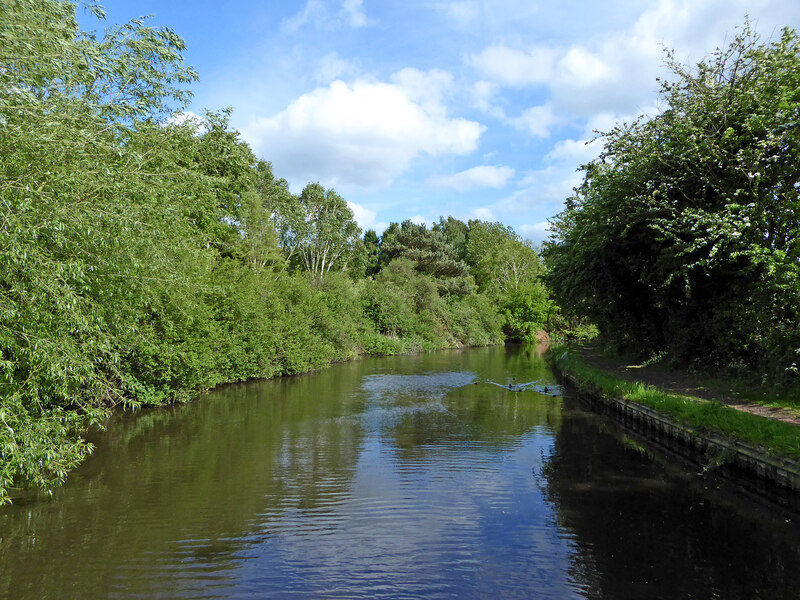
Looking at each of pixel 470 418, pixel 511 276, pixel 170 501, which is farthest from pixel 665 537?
pixel 511 276

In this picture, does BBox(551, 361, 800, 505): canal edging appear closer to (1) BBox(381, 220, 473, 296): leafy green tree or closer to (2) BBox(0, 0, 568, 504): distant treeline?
(2) BBox(0, 0, 568, 504): distant treeline

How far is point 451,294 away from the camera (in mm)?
58344

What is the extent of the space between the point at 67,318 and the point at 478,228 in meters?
75.7

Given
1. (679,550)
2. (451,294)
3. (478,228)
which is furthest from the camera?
(478,228)

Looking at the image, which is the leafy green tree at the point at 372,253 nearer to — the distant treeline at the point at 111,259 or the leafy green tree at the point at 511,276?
the leafy green tree at the point at 511,276

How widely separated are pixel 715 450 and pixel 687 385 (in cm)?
613

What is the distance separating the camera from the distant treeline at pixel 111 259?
266 inches

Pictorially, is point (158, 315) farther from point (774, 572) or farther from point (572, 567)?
point (774, 572)

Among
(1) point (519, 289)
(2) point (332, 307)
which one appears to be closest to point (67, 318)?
(2) point (332, 307)

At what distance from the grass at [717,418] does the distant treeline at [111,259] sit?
36.5 ft

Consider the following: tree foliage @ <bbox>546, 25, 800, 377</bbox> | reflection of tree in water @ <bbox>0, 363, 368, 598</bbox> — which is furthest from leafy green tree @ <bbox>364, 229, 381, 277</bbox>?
reflection of tree in water @ <bbox>0, 363, 368, 598</bbox>

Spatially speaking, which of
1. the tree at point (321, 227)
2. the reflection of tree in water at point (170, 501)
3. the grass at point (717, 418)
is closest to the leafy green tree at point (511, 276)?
the tree at point (321, 227)

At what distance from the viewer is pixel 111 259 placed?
8.81 metres

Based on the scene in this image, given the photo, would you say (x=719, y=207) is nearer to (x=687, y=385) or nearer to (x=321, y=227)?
(x=687, y=385)
